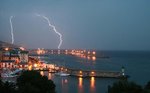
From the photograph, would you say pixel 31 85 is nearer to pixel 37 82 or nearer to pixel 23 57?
pixel 37 82

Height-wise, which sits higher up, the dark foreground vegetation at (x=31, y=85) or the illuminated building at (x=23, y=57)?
the illuminated building at (x=23, y=57)

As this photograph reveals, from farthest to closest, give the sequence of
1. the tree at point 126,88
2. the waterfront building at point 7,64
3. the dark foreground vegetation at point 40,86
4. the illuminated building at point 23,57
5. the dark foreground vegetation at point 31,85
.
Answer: the illuminated building at point 23,57 → the waterfront building at point 7,64 → the dark foreground vegetation at point 31,85 → the dark foreground vegetation at point 40,86 → the tree at point 126,88

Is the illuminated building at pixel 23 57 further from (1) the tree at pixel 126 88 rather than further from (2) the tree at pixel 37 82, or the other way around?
(1) the tree at pixel 126 88

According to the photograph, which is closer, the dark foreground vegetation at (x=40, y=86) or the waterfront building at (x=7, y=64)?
the dark foreground vegetation at (x=40, y=86)

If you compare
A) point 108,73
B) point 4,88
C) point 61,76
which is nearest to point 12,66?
point 61,76

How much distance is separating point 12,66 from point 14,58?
13.8ft

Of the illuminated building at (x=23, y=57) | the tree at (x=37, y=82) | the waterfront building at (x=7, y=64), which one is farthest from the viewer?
the illuminated building at (x=23, y=57)

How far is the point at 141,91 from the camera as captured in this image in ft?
30.2

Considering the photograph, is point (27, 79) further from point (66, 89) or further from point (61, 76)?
point (61, 76)

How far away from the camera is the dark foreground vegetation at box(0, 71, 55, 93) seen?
33.9ft

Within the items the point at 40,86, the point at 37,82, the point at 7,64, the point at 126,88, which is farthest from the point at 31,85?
the point at 7,64

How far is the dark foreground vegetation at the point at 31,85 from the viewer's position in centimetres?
1033

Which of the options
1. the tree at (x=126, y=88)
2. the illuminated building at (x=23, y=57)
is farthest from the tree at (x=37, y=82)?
the illuminated building at (x=23, y=57)

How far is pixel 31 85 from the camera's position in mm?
11547
